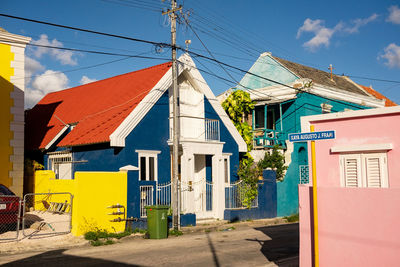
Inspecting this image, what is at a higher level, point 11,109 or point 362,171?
point 11,109

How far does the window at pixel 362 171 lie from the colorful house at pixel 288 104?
1104 cm

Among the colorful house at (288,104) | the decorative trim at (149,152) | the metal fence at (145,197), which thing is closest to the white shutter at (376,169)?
the metal fence at (145,197)

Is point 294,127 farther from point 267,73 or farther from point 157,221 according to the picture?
point 157,221

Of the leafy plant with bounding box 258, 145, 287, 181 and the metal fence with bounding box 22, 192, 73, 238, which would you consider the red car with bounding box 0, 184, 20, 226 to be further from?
the leafy plant with bounding box 258, 145, 287, 181

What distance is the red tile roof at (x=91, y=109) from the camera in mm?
18375

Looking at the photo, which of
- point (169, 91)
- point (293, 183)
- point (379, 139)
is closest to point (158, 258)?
point (379, 139)

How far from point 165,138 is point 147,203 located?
370 cm

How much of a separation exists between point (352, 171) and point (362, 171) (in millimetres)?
242

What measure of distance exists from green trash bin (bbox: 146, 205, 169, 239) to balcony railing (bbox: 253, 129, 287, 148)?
37.2 feet

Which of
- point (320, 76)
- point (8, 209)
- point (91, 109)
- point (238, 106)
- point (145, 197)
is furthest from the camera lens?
point (320, 76)

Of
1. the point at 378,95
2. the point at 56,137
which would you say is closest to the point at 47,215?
the point at 56,137

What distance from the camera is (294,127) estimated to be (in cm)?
2602

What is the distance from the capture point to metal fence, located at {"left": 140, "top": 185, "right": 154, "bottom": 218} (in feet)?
52.9

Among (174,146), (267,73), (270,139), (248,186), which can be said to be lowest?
(248,186)
